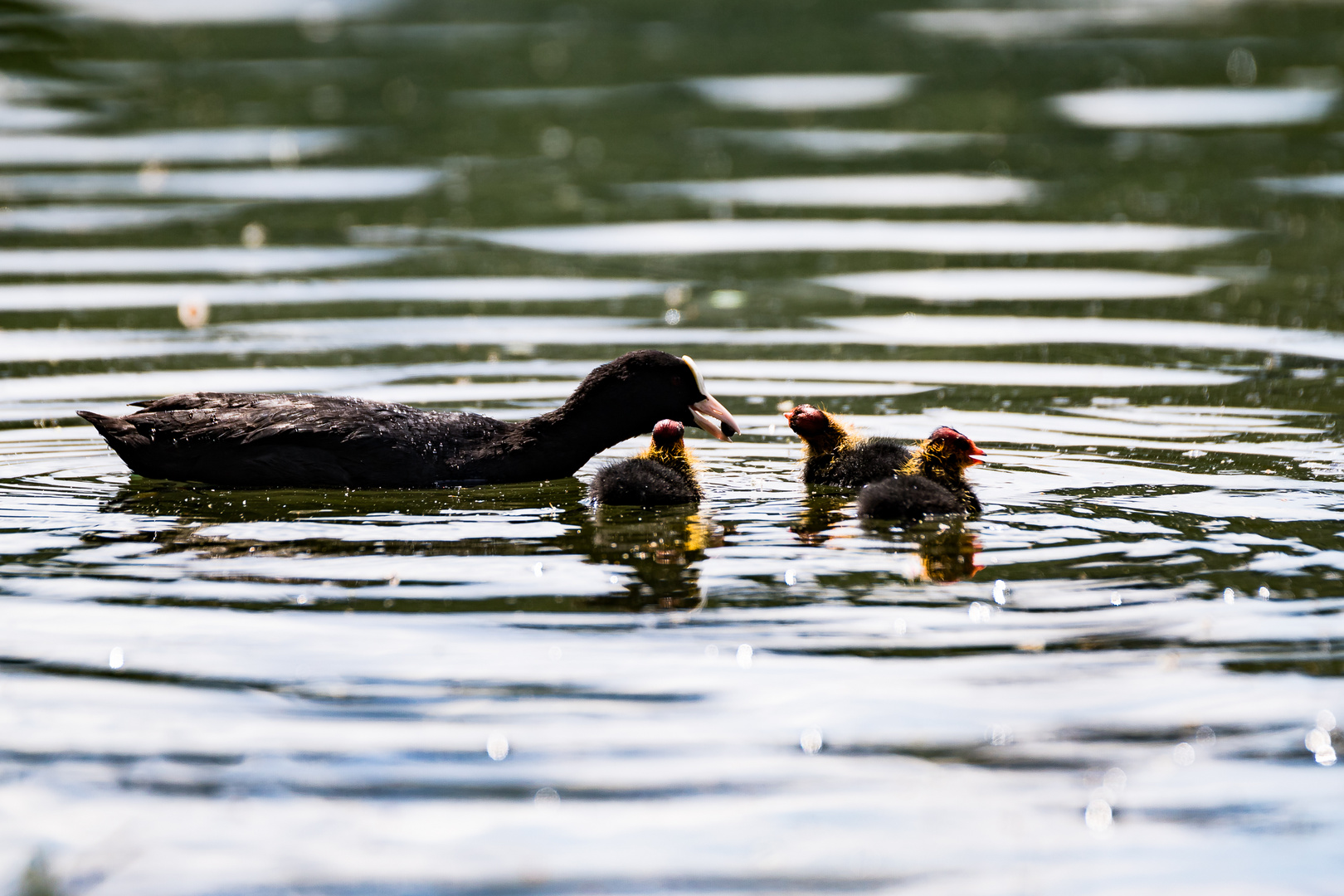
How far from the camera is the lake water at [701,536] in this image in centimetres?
460

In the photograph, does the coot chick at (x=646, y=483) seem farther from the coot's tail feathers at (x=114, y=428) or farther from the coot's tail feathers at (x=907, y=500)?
the coot's tail feathers at (x=114, y=428)

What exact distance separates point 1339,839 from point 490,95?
63.6ft

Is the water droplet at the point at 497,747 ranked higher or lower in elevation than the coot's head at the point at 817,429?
lower

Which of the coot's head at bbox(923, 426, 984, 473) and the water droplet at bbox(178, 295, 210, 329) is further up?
the water droplet at bbox(178, 295, 210, 329)

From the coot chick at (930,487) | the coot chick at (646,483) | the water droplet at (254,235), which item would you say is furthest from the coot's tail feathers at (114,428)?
the water droplet at (254,235)

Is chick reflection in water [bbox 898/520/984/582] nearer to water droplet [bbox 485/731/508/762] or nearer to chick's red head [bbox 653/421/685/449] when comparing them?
chick's red head [bbox 653/421/685/449]

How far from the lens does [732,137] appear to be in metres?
20.0

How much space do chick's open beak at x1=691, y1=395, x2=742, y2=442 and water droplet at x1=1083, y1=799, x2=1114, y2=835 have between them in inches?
162

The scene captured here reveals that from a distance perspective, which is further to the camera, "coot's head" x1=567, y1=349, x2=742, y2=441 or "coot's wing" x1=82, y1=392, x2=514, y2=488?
"coot's head" x1=567, y1=349, x2=742, y2=441

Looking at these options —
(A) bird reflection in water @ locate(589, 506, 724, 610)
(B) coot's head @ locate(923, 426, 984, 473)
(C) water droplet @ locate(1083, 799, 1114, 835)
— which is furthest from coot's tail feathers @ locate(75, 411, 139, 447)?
(C) water droplet @ locate(1083, 799, 1114, 835)

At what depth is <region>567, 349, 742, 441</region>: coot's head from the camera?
27.9 feet

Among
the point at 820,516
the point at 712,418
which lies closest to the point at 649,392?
the point at 712,418

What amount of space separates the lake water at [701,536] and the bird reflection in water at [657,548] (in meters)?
0.03

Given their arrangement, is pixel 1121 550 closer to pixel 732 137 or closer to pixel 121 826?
pixel 121 826
